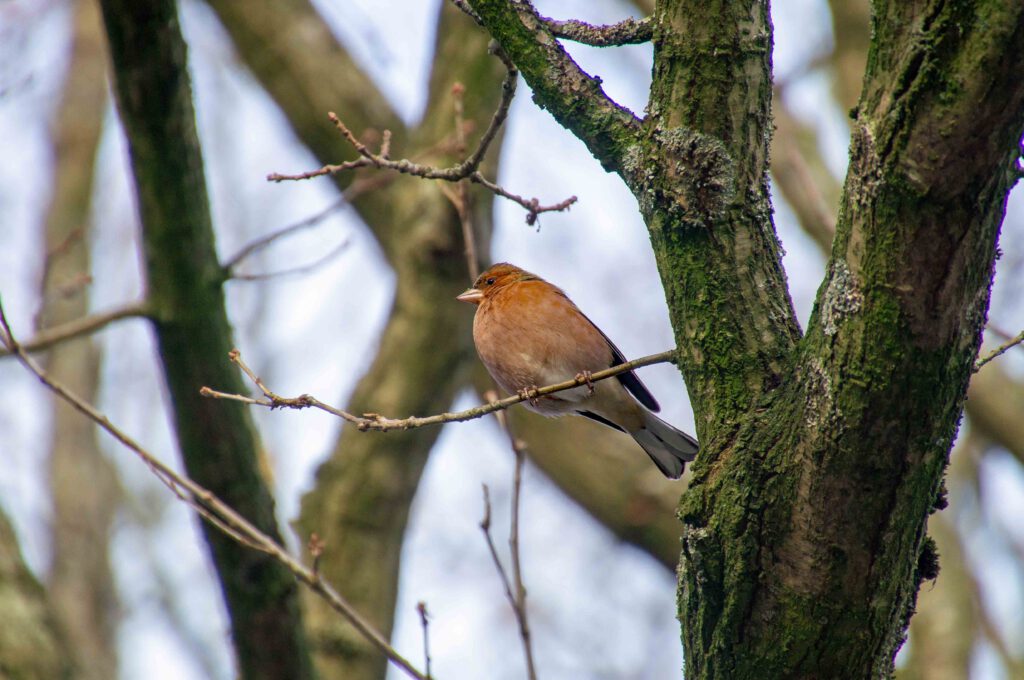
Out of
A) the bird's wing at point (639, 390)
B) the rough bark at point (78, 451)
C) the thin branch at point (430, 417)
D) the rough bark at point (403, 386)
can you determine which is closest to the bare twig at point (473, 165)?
the thin branch at point (430, 417)

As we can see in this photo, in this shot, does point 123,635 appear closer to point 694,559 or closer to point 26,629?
point 26,629

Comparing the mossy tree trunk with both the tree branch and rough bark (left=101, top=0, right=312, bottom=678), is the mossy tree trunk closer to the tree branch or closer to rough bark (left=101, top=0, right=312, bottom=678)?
the tree branch

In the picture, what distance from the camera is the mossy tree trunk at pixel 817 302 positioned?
1.86 m

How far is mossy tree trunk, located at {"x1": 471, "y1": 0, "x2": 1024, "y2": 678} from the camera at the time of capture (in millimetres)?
1855

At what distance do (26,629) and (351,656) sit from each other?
1544mm

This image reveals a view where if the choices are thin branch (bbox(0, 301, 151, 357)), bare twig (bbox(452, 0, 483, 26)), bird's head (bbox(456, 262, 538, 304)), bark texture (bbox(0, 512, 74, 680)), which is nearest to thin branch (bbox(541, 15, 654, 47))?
bare twig (bbox(452, 0, 483, 26))

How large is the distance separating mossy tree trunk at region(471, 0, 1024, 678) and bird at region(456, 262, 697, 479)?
A: 6.56 ft

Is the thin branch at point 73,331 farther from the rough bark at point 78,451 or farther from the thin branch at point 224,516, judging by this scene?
the rough bark at point 78,451

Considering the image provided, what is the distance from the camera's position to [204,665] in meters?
12.5

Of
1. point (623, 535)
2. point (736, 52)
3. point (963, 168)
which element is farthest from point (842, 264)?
point (623, 535)

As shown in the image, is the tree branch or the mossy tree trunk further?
the tree branch

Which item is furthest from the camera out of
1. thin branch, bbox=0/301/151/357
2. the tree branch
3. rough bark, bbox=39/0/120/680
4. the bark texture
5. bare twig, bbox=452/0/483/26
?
rough bark, bbox=39/0/120/680

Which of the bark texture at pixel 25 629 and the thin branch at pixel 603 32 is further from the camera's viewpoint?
the bark texture at pixel 25 629

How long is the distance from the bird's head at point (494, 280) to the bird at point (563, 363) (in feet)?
0.26
